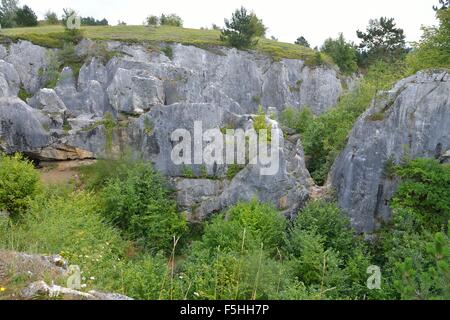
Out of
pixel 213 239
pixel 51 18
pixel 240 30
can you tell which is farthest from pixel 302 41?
pixel 213 239

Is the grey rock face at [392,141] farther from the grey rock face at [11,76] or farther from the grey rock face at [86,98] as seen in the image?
the grey rock face at [11,76]

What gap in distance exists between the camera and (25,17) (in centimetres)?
3909

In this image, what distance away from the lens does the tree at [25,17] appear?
128 ft

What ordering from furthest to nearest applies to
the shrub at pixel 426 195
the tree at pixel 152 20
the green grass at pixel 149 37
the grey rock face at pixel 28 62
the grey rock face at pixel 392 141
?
the tree at pixel 152 20, the green grass at pixel 149 37, the grey rock face at pixel 28 62, the grey rock face at pixel 392 141, the shrub at pixel 426 195

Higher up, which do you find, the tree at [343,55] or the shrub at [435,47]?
the tree at [343,55]

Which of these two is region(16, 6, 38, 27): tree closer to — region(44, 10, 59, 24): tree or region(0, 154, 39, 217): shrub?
region(44, 10, 59, 24): tree

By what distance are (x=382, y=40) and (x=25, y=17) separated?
38057 mm

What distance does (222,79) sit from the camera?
97.2ft

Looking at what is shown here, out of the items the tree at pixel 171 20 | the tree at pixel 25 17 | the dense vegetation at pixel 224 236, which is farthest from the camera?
the tree at pixel 171 20

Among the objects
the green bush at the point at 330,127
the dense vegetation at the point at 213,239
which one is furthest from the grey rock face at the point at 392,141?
the green bush at the point at 330,127

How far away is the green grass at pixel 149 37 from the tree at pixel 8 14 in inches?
424

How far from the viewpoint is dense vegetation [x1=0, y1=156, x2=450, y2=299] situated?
7582 mm

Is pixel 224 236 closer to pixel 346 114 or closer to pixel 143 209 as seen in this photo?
pixel 143 209
